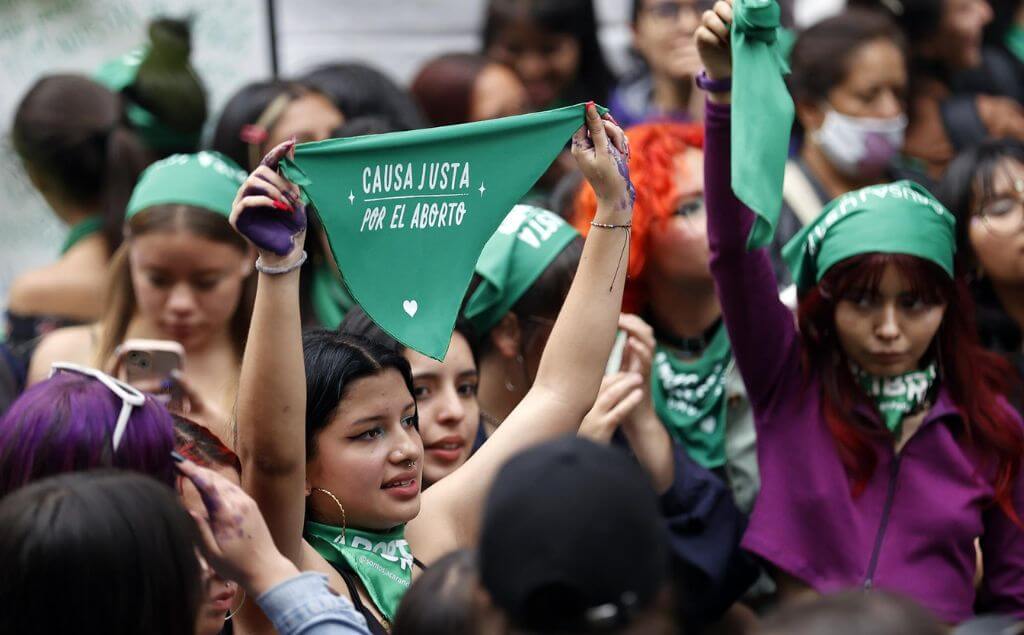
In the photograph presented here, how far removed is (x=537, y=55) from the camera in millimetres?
5902

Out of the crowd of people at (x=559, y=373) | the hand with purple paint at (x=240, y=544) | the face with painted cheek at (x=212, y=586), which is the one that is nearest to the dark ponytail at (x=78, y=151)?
the crowd of people at (x=559, y=373)

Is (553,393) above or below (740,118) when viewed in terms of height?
below

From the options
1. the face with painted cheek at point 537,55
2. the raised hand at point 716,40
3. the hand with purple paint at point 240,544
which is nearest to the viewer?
the hand with purple paint at point 240,544

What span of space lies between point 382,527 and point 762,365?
119cm

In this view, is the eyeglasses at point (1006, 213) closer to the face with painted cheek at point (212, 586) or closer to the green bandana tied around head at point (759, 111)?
the green bandana tied around head at point (759, 111)

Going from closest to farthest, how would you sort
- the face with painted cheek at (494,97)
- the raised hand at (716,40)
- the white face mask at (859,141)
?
the raised hand at (716,40)
the white face mask at (859,141)
the face with painted cheek at (494,97)

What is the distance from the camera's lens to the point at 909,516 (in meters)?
3.44

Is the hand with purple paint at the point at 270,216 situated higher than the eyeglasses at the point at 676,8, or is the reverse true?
the eyeglasses at the point at 676,8

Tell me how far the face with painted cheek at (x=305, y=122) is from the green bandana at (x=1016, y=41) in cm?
312

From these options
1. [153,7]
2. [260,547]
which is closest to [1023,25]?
[153,7]

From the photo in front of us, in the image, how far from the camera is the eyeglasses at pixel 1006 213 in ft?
13.6

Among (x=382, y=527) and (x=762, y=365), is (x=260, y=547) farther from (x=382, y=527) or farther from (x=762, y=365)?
(x=762, y=365)

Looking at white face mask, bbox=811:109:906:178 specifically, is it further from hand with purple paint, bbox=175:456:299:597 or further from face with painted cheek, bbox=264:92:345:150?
hand with purple paint, bbox=175:456:299:597

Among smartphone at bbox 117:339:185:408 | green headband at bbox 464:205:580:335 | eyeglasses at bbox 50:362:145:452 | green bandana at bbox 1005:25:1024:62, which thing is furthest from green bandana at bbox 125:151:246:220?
green bandana at bbox 1005:25:1024:62
